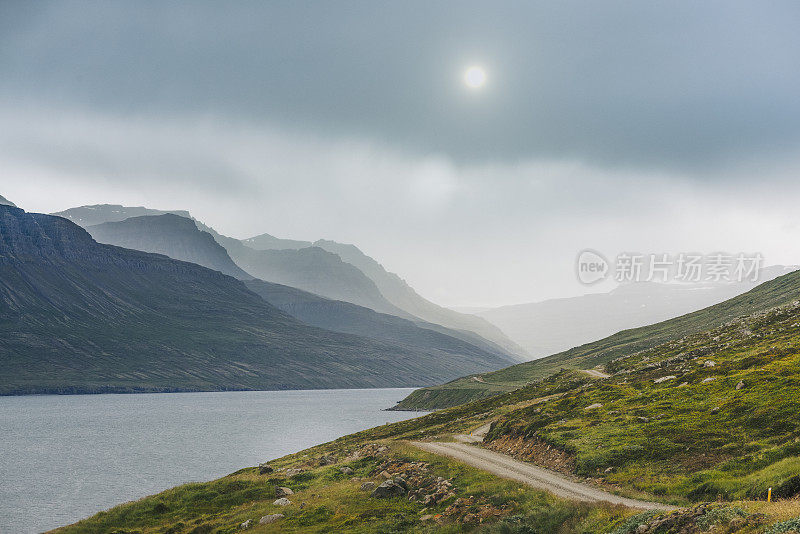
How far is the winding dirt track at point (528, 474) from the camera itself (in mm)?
41500

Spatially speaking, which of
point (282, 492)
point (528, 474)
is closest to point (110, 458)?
point (282, 492)

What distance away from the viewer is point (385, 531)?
42.6m

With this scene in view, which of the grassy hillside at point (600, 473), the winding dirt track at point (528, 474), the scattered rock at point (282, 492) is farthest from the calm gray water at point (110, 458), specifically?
the winding dirt track at point (528, 474)

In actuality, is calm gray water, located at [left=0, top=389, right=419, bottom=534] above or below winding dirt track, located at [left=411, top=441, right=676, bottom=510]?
below

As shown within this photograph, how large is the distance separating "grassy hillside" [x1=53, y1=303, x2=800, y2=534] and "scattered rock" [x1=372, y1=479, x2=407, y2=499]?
0.92 meters

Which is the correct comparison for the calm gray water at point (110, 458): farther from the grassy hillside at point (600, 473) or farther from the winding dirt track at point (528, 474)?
the winding dirt track at point (528, 474)

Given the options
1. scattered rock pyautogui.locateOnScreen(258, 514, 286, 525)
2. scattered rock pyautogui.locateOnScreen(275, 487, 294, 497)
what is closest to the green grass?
scattered rock pyautogui.locateOnScreen(275, 487, 294, 497)

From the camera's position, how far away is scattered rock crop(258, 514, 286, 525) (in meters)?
51.0

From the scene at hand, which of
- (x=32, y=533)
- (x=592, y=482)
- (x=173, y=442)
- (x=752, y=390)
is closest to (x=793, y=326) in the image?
(x=752, y=390)

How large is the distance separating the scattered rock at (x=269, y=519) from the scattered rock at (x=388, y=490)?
8317 mm

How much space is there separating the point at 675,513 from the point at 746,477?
12.1 metres

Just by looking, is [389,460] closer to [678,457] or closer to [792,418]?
[678,457]

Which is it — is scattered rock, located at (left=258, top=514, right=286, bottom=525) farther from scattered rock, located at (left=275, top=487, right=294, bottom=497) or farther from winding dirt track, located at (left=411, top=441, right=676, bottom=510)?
winding dirt track, located at (left=411, top=441, right=676, bottom=510)

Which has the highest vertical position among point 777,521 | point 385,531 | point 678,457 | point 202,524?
point 777,521
